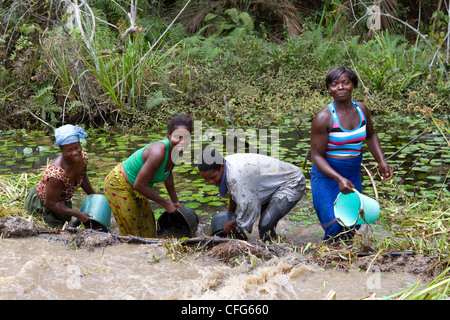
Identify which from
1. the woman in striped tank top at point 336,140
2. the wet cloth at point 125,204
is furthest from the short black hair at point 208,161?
the wet cloth at point 125,204

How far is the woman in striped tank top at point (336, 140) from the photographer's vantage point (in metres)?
3.46

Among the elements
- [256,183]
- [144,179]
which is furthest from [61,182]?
[256,183]

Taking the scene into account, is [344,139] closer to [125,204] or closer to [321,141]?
[321,141]

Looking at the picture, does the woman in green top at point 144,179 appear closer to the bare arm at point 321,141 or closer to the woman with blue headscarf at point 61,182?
the woman with blue headscarf at point 61,182

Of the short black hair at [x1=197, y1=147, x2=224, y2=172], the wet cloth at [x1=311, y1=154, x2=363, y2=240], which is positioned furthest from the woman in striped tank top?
the short black hair at [x1=197, y1=147, x2=224, y2=172]

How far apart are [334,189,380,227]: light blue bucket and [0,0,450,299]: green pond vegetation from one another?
133 cm

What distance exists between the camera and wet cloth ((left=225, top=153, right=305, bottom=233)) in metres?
3.68

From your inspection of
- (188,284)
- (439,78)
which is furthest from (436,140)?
(188,284)

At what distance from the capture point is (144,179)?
3900 mm

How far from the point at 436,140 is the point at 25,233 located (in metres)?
5.40

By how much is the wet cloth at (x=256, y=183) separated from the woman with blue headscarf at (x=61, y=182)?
4.00 feet

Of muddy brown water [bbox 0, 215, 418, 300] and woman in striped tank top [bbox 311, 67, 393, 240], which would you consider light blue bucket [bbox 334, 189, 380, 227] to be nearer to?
woman in striped tank top [bbox 311, 67, 393, 240]

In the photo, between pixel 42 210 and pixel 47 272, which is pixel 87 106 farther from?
pixel 47 272

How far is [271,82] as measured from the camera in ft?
32.1
